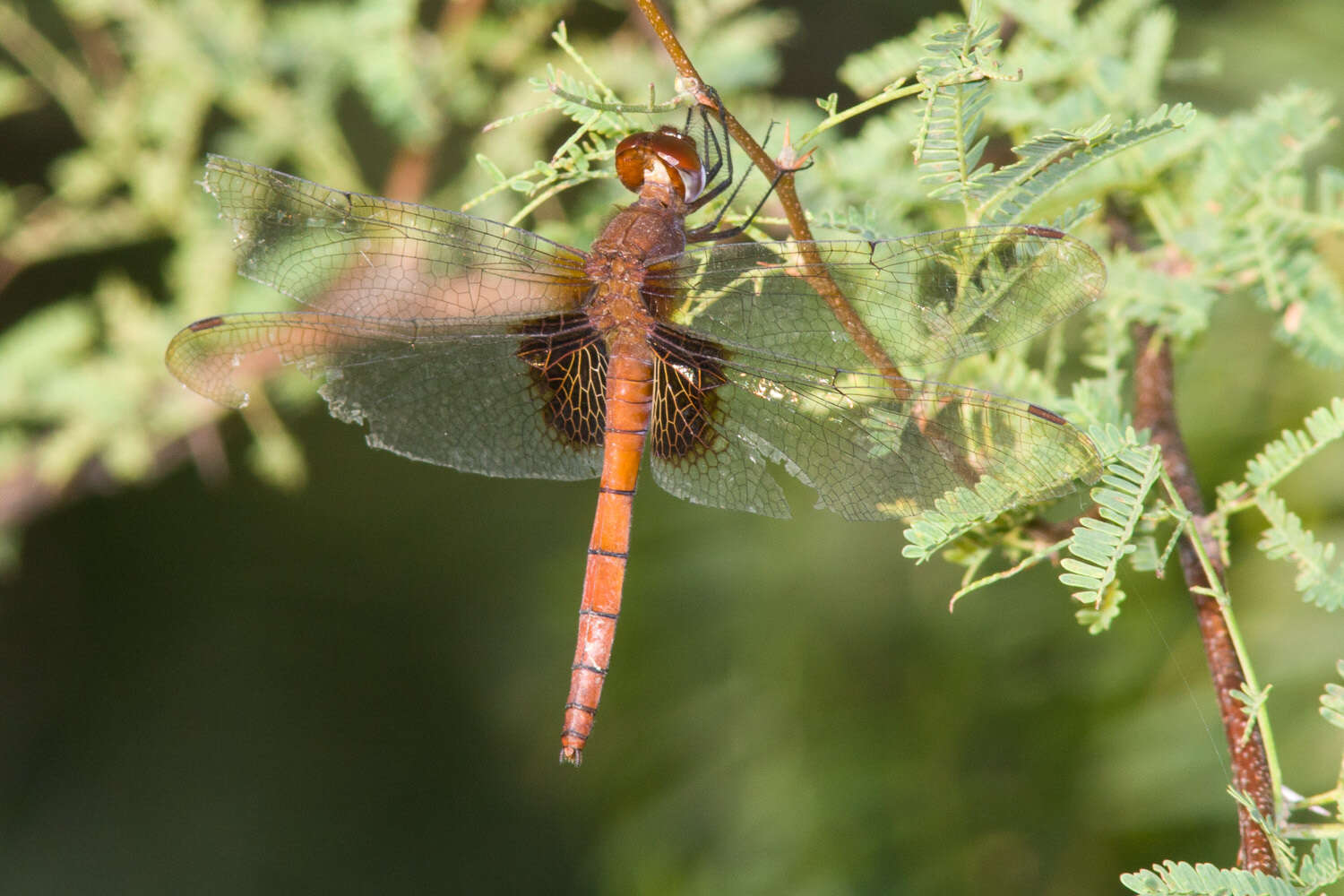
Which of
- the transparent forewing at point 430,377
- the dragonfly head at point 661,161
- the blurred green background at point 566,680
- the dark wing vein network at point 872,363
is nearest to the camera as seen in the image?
the dark wing vein network at point 872,363

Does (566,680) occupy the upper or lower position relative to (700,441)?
upper

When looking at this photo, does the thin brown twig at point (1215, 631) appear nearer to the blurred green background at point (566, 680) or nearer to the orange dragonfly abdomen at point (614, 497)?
the blurred green background at point (566, 680)

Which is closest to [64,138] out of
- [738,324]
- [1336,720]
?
[738,324]

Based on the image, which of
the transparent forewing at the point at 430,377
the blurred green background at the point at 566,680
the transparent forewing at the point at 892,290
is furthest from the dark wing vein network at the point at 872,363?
the blurred green background at the point at 566,680

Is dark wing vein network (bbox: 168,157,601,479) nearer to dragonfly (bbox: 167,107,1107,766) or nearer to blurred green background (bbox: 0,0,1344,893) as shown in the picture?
dragonfly (bbox: 167,107,1107,766)

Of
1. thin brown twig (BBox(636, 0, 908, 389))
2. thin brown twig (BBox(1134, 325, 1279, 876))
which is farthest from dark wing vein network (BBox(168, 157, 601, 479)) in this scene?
thin brown twig (BBox(1134, 325, 1279, 876))

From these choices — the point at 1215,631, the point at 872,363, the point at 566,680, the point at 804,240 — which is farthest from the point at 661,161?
the point at 566,680

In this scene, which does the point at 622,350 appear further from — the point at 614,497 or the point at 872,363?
the point at 872,363
